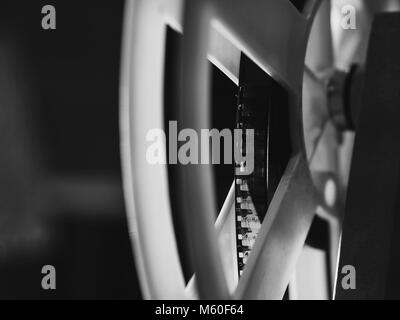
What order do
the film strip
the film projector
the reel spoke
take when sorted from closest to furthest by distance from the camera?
the film projector < the reel spoke < the film strip

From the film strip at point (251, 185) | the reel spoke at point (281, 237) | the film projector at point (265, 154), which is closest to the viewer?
the film projector at point (265, 154)

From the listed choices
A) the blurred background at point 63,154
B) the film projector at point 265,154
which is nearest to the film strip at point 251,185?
the film projector at point 265,154

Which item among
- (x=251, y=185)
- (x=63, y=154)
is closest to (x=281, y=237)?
(x=251, y=185)

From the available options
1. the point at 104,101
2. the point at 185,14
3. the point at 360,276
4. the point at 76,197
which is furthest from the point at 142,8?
the point at 360,276

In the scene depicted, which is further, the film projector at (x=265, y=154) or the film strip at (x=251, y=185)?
the film strip at (x=251, y=185)

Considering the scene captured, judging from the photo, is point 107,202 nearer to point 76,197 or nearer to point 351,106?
point 76,197

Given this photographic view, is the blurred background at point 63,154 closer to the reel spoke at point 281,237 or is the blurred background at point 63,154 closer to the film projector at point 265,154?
A: the film projector at point 265,154

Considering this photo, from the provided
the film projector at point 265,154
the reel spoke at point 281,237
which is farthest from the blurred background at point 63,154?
the reel spoke at point 281,237

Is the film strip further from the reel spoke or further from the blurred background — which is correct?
the blurred background

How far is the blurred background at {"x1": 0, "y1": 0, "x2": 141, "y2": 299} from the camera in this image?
3.93 feet

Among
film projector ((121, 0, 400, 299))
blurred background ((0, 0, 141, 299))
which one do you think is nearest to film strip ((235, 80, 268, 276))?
film projector ((121, 0, 400, 299))

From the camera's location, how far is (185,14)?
1.13 m

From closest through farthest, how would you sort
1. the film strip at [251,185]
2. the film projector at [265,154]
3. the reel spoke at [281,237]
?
the film projector at [265,154] < the reel spoke at [281,237] < the film strip at [251,185]

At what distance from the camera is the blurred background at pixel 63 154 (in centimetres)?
120
